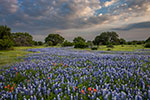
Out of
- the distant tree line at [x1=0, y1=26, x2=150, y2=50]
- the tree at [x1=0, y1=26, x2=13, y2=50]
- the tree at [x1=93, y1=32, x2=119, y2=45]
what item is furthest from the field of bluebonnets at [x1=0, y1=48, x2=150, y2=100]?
the tree at [x1=93, y1=32, x2=119, y2=45]

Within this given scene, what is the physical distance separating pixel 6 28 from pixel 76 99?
29.4 m

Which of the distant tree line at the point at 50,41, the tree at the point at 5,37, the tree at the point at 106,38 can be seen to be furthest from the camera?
the tree at the point at 106,38

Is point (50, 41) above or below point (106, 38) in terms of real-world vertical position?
below

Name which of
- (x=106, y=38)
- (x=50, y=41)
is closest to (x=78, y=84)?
(x=50, y=41)

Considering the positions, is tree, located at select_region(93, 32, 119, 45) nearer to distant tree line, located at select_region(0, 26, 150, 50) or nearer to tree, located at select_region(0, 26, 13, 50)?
distant tree line, located at select_region(0, 26, 150, 50)

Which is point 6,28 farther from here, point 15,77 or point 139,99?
point 139,99

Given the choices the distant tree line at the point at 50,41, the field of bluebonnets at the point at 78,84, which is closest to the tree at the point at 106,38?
the distant tree line at the point at 50,41

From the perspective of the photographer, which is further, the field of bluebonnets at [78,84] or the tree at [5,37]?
the tree at [5,37]

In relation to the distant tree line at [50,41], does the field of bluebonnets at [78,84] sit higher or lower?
lower

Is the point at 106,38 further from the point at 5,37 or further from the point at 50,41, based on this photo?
the point at 5,37

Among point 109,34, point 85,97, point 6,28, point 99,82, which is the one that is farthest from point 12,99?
point 109,34

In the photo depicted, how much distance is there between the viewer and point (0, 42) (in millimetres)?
20734

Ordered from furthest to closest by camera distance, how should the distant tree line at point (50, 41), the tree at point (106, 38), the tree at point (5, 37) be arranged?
the tree at point (106, 38)
the distant tree line at point (50, 41)
the tree at point (5, 37)

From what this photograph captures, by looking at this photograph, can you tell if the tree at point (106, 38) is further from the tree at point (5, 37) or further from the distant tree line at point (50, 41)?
the tree at point (5, 37)
